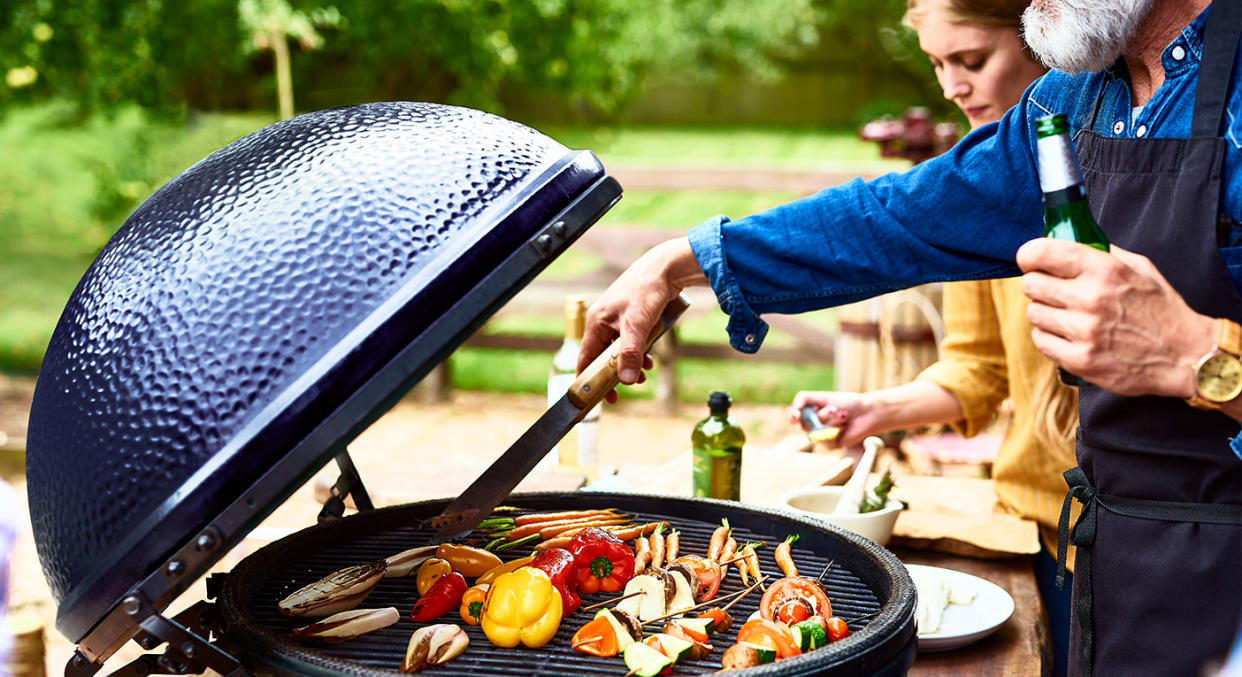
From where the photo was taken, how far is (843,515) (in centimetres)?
217

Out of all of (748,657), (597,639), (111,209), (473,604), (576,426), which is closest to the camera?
(748,657)

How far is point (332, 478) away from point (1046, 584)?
71.5 inches

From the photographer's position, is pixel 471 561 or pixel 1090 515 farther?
pixel 471 561

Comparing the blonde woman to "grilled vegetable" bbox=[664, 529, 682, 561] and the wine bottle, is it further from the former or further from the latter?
"grilled vegetable" bbox=[664, 529, 682, 561]

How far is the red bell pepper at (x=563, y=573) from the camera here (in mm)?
1633

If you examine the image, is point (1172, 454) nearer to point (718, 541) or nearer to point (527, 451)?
point (718, 541)

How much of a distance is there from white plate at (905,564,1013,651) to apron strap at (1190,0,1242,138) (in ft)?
2.93

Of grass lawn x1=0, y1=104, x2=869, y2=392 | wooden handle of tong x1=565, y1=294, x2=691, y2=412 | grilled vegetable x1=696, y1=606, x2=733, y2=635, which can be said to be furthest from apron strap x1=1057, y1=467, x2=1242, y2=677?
grass lawn x1=0, y1=104, x2=869, y2=392

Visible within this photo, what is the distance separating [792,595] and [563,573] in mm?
348

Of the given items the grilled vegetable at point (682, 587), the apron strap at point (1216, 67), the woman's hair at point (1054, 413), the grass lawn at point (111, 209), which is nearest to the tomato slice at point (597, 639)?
the grilled vegetable at point (682, 587)

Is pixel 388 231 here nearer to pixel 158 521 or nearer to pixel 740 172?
pixel 158 521

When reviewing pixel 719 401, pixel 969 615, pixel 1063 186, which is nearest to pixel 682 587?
pixel 969 615

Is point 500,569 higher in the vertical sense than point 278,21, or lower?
lower

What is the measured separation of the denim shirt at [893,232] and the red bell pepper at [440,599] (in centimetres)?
66
